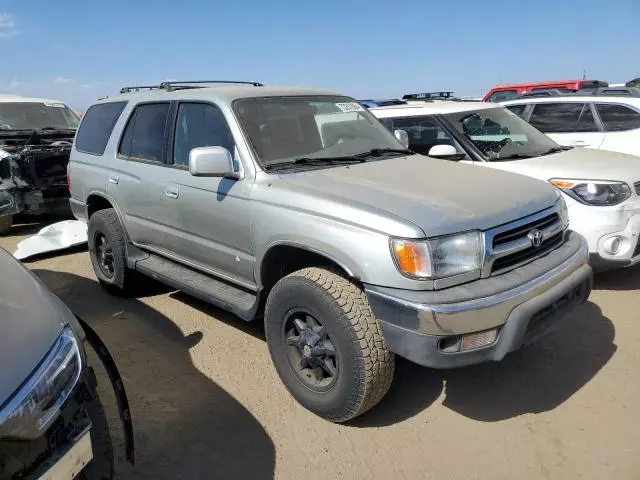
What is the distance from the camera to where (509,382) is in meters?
3.44

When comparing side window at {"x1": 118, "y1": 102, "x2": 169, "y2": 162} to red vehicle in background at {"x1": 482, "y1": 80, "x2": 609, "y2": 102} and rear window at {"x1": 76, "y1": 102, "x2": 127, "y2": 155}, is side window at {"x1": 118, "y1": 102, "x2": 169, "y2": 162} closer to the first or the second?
rear window at {"x1": 76, "y1": 102, "x2": 127, "y2": 155}

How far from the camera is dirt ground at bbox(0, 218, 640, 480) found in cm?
273

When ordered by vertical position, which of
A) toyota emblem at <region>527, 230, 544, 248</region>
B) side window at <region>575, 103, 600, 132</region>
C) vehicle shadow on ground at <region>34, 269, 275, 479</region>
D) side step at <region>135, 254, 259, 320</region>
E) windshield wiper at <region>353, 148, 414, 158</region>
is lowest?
vehicle shadow on ground at <region>34, 269, 275, 479</region>

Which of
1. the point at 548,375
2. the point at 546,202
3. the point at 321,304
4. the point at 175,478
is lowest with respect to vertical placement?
the point at 548,375

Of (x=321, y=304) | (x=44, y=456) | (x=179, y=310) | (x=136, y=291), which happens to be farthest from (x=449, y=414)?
(x=136, y=291)

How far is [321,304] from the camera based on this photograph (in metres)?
2.88

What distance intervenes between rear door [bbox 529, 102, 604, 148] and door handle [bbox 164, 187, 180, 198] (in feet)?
17.9

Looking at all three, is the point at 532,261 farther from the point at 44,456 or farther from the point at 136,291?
the point at 136,291

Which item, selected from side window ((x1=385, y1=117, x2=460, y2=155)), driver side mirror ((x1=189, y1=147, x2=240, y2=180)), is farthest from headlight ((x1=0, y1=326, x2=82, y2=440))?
side window ((x1=385, y1=117, x2=460, y2=155))

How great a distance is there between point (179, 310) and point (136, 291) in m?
0.62

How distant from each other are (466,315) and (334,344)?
0.73 metres

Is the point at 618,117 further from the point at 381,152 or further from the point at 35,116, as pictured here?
the point at 35,116

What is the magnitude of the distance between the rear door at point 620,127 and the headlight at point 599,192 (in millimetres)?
2801

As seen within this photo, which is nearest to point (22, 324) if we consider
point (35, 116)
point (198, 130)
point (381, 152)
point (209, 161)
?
point (209, 161)
